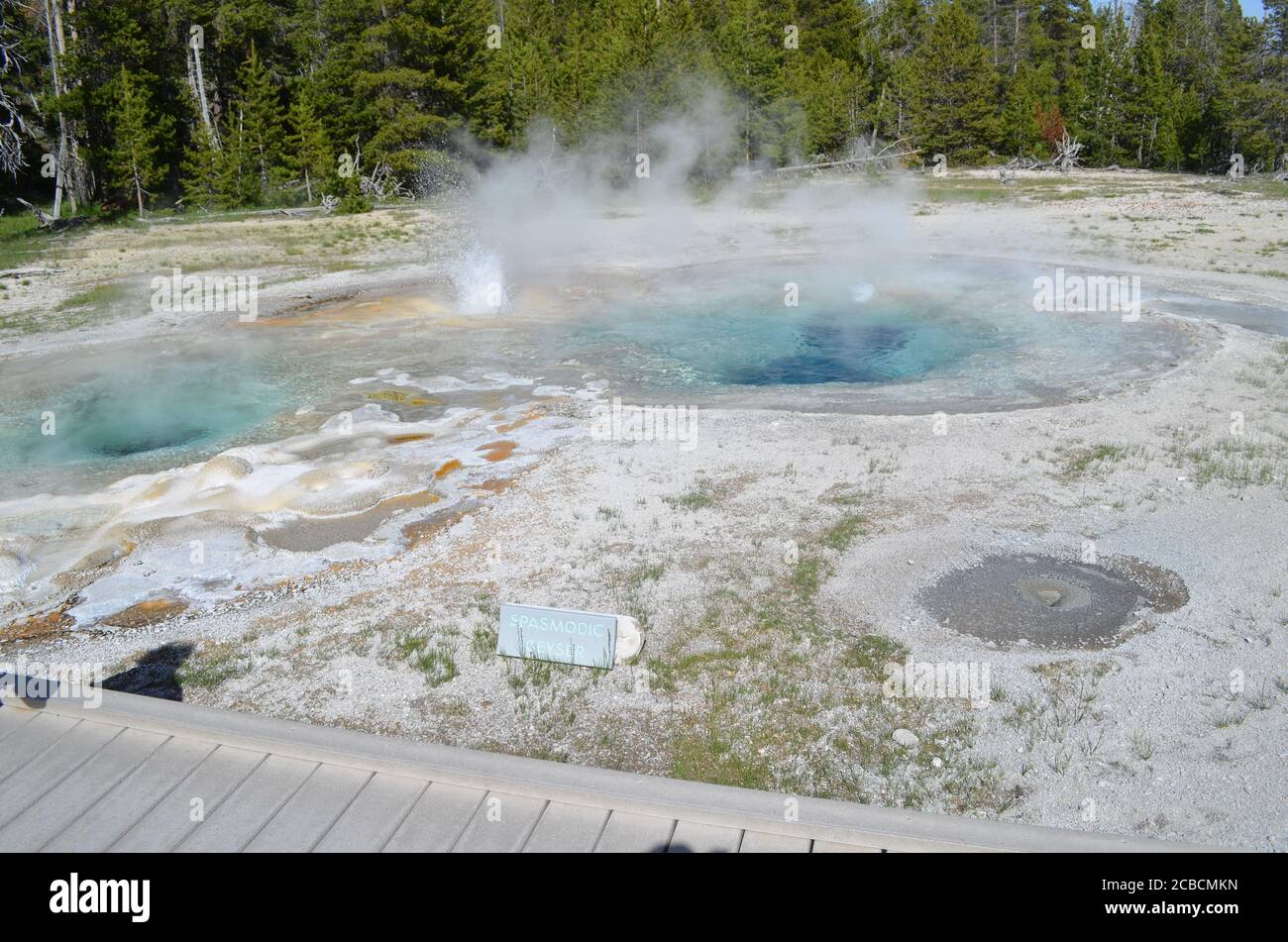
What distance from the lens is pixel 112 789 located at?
275 centimetres

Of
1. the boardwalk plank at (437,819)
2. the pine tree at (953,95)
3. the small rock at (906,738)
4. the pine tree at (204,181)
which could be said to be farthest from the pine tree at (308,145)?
the boardwalk plank at (437,819)

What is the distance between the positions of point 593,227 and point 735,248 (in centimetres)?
463

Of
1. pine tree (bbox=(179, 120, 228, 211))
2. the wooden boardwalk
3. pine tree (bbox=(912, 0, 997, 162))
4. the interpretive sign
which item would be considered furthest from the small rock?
pine tree (bbox=(912, 0, 997, 162))

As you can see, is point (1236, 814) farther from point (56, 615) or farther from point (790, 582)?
point (56, 615)

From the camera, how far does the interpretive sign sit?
4629mm

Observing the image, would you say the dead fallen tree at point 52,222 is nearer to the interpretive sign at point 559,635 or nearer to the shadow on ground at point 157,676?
the shadow on ground at point 157,676

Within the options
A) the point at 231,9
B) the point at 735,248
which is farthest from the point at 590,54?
the point at 735,248

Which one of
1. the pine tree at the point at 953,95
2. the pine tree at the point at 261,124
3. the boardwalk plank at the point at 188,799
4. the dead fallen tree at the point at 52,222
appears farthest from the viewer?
A: the pine tree at the point at 953,95

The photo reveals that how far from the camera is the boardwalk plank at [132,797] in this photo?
2549mm

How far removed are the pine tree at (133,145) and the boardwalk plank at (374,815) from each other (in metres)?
25.3

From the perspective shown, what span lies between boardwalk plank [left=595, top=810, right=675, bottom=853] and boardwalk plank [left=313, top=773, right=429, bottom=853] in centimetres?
55

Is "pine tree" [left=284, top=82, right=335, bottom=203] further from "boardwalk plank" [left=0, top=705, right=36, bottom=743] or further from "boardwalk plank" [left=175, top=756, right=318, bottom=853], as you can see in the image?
"boardwalk plank" [left=175, top=756, right=318, bottom=853]

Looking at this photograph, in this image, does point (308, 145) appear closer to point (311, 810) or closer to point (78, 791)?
point (78, 791)

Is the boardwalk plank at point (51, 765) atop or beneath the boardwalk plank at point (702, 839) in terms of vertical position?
atop
